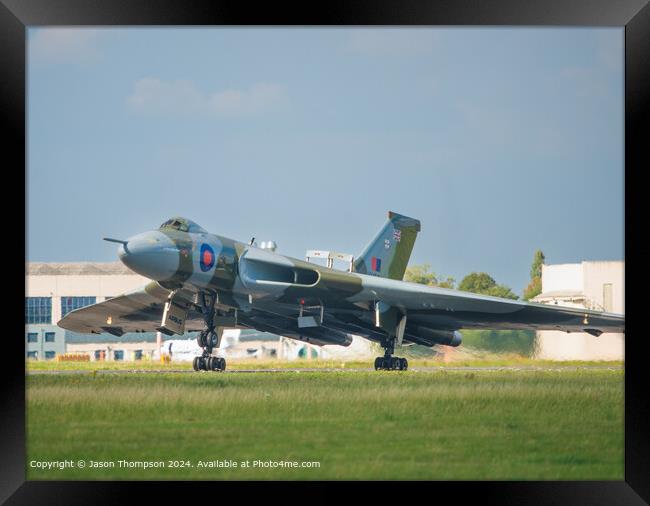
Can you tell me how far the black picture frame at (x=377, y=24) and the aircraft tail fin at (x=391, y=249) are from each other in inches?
512

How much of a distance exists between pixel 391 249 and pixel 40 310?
32.4 feet

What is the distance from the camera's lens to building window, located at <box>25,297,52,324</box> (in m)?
16.4

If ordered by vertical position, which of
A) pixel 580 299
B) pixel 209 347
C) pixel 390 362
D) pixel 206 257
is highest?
pixel 206 257

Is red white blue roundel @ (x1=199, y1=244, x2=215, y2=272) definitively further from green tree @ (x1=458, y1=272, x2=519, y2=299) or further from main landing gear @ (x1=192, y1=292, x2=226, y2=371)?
green tree @ (x1=458, y1=272, x2=519, y2=299)

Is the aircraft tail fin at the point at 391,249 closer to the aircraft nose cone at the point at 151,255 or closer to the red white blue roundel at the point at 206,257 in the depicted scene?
the red white blue roundel at the point at 206,257

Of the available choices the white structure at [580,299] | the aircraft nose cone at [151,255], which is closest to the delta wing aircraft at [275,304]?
the aircraft nose cone at [151,255]

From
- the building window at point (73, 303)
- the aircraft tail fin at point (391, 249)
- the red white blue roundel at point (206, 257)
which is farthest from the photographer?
the aircraft tail fin at point (391, 249)

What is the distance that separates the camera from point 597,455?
1127 centimetres

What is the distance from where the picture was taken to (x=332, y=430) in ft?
38.5

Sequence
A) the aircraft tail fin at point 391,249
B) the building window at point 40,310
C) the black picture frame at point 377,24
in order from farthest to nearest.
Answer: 1. the aircraft tail fin at point 391,249
2. the building window at point 40,310
3. the black picture frame at point 377,24

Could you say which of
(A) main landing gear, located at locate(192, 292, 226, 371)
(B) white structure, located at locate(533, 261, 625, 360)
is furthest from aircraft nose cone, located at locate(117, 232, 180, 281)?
(B) white structure, located at locate(533, 261, 625, 360)

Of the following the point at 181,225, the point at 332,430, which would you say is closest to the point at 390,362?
the point at 181,225

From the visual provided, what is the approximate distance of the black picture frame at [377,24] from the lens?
412 inches

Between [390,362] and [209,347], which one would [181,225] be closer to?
[209,347]
